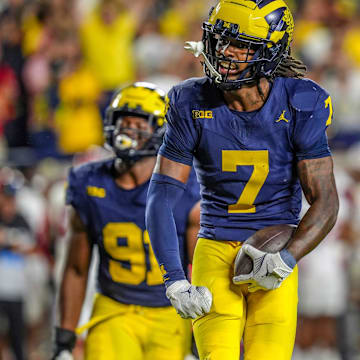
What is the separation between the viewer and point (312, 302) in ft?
24.5

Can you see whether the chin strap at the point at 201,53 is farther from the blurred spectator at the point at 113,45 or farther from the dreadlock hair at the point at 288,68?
the blurred spectator at the point at 113,45

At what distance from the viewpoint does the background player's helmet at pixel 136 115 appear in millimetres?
4277

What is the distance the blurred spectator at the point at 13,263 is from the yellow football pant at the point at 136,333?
3.23 m

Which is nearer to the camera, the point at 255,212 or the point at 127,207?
the point at 255,212

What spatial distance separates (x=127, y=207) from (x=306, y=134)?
132cm

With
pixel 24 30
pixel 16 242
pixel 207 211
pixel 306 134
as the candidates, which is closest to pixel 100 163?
pixel 207 211

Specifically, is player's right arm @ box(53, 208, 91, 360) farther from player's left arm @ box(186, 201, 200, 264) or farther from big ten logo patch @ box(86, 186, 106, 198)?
player's left arm @ box(186, 201, 200, 264)

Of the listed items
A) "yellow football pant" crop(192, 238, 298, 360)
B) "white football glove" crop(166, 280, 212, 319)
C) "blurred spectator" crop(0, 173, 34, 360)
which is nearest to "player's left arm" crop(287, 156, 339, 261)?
"yellow football pant" crop(192, 238, 298, 360)

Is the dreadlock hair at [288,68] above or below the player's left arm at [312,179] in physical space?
above

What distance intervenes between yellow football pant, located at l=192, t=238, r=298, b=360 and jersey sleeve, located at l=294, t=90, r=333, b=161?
41 centimetres

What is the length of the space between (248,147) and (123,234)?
1.17 meters

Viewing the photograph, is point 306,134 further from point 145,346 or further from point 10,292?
point 10,292

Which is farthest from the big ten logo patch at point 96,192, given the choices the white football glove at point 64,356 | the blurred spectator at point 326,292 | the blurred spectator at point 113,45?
the blurred spectator at point 113,45

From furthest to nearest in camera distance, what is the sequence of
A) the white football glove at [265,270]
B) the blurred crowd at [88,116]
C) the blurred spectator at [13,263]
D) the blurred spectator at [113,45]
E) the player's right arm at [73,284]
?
the blurred spectator at [113,45], the blurred crowd at [88,116], the blurred spectator at [13,263], the player's right arm at [73,284], the white football glove at [265,270]
